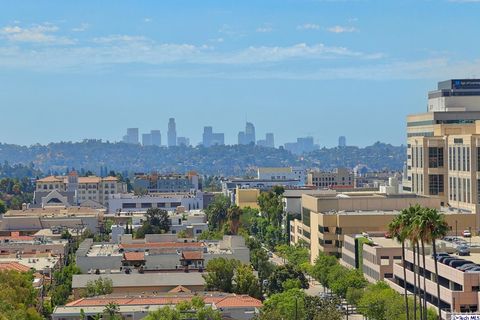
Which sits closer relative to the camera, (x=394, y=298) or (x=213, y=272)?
(x=394, y=298)

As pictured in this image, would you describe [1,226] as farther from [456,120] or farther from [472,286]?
[472,286]

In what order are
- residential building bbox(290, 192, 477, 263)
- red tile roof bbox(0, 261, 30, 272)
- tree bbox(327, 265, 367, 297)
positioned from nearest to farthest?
tree bbox(327, 265, 367, 297), red tile roof bbox(0, 261, 30, 272), residential building bbox(290, 192, 477, 263)

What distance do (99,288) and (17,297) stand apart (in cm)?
1118

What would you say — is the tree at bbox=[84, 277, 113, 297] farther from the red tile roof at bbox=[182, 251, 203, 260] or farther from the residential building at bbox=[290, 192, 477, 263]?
the residential building at bbox=[290, 192, 477, 263]

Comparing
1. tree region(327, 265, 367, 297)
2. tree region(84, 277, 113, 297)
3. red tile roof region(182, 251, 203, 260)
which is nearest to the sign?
red tile roof region(182, 251, 203, 260)

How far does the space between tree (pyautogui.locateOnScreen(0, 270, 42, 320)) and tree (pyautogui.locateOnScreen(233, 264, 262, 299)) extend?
14.4 m

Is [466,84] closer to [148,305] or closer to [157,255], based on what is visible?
[157,255]

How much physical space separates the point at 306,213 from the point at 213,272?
34.9 m

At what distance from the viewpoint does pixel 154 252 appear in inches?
4218

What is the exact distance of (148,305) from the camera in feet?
261

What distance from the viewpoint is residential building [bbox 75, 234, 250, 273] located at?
102m

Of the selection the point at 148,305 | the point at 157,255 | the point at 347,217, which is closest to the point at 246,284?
the point at 148,305

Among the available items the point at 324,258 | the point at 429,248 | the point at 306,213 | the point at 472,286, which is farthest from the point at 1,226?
the point at 472,286

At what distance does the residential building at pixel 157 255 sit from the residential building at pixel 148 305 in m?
17.4
